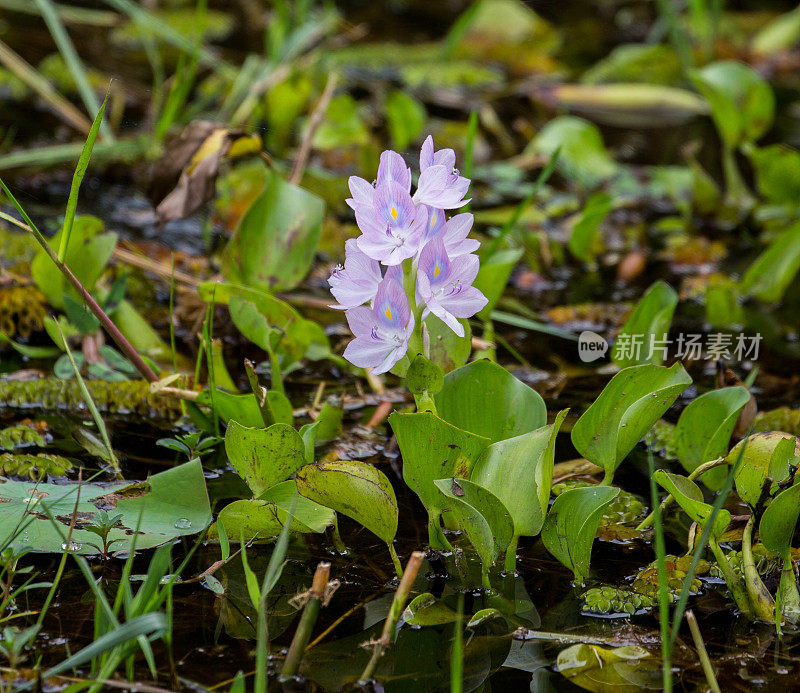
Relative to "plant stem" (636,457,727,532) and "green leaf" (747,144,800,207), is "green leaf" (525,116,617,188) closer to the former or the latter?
"green leaf" (747,144,800,207)

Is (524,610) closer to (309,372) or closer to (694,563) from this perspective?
(694,563)

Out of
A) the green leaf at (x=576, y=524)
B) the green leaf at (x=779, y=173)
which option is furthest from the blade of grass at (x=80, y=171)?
the green leaf at (x=779, y=173)

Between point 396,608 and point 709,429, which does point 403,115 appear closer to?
point 709,429

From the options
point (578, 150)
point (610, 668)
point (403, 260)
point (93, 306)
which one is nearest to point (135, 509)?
point (93, 306)

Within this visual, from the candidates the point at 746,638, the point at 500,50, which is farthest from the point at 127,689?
the point at 500,50

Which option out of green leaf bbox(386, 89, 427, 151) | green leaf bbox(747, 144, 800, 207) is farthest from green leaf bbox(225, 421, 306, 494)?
green leaf bbox(747, 144, 800, 207)

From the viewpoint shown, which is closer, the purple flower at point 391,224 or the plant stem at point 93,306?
the purple flower at point 391,224

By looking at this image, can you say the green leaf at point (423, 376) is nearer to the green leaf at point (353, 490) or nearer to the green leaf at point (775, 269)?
the green leaf at point (353, 490)
